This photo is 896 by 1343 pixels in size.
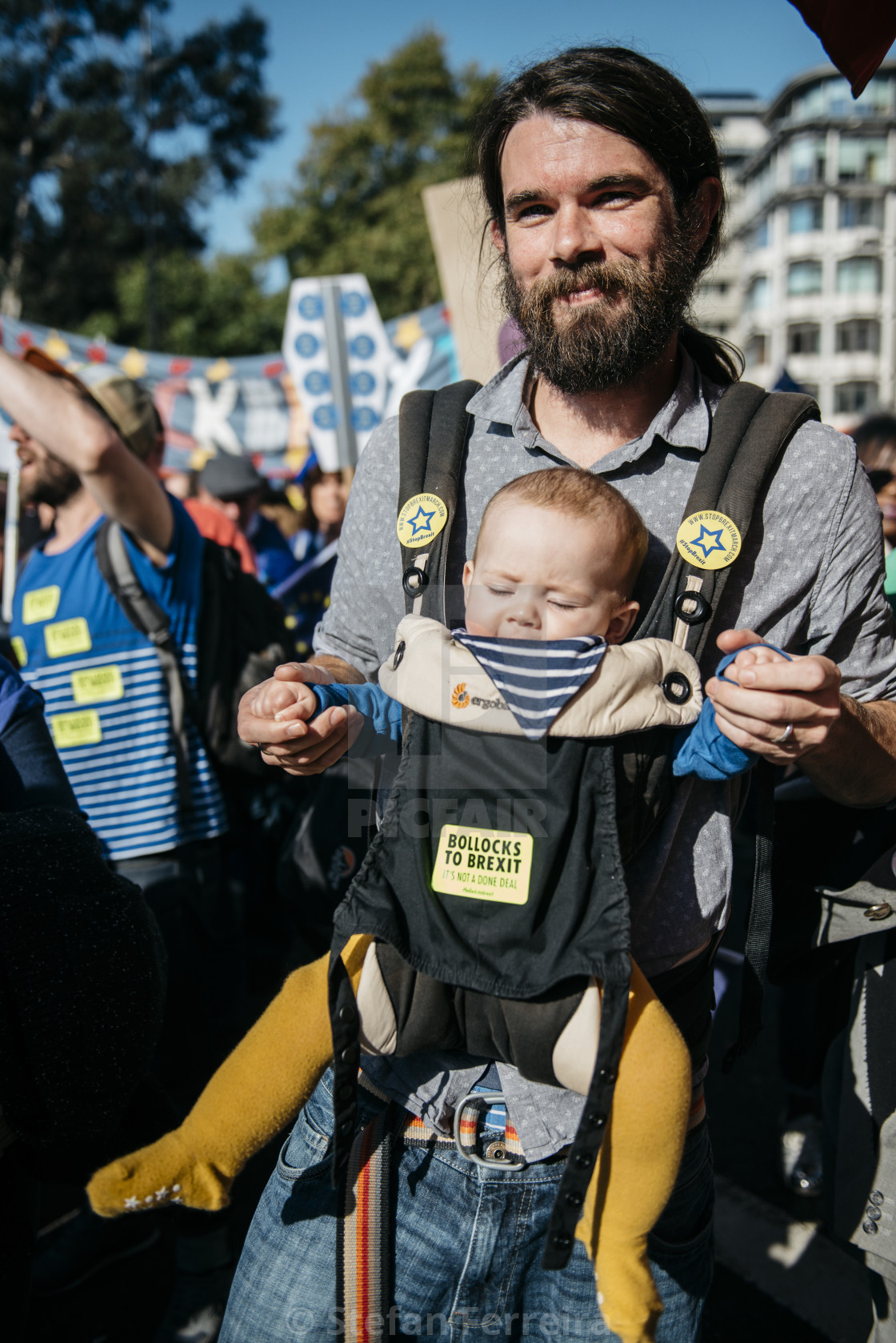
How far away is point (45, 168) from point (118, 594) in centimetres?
2700

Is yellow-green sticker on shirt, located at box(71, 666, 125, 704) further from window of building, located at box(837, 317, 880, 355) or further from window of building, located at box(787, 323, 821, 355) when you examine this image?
window of building, located at box(837, 317, 880, 355)

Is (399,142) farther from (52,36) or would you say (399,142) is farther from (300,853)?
(300,853)

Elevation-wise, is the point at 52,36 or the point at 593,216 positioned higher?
the point at 52,36

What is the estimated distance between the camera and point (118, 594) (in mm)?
2625

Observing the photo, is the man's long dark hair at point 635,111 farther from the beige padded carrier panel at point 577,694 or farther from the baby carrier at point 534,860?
the beige padded carrier panel at point 577,694

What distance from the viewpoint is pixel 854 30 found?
65.0 inches

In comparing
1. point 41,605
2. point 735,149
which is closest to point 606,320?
point 41,605

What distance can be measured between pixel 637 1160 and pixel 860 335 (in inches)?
2385

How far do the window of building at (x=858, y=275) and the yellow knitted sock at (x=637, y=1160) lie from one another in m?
61.4

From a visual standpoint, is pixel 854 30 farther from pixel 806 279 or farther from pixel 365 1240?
pixel 806 279

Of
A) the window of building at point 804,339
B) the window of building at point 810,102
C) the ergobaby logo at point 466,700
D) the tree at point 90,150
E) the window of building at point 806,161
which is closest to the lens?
the ergobaby logo at point 466,700

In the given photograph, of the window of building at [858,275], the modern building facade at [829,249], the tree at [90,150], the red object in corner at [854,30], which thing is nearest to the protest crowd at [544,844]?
the red object in corner at [854,30]

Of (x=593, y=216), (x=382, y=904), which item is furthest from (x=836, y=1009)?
(x=593, y=216)

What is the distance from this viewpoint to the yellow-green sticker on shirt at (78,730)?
262 centimetres
